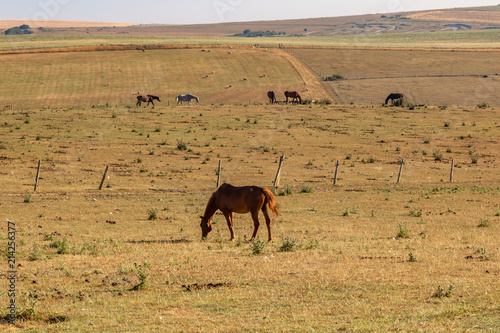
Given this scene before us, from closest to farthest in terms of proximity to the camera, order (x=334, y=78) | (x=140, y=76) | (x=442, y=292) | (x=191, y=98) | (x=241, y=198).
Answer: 1. (x=442, y=292)
2. (x=241, y=198)
3. (x=191, y=98)
4. (x=140, y=76)
5. (x=334, y=78)

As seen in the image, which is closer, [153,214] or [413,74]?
[153,214]

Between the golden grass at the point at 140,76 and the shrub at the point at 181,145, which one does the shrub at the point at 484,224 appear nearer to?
the shrub at the point at 181,145

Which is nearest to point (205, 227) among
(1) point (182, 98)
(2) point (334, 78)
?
(1) point (182, 98)

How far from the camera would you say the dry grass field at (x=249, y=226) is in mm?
10141

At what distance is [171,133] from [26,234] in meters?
29.4

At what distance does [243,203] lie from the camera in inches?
695

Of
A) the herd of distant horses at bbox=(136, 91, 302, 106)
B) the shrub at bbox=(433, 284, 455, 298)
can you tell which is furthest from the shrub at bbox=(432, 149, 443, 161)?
the shrub at bbox=(433, 284, 455, 298)

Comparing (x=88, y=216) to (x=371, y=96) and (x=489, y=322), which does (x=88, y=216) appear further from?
(x=371, y=96)

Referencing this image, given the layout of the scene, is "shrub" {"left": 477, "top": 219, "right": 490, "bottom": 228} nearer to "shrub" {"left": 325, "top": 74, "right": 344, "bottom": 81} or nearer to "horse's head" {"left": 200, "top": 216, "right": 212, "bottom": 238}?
"horse's head" {"left": 200, "top": 216, "right": 212, "bottom": 238}

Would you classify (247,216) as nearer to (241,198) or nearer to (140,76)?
(241,198)

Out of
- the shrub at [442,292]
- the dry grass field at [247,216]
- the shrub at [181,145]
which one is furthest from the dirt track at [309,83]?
the shrub at [442,292]

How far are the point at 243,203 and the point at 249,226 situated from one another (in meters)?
3.55

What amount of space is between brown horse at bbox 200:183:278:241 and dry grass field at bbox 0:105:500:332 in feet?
2.29

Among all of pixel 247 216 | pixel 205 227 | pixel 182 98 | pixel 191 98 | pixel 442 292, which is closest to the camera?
pixel 442 292
